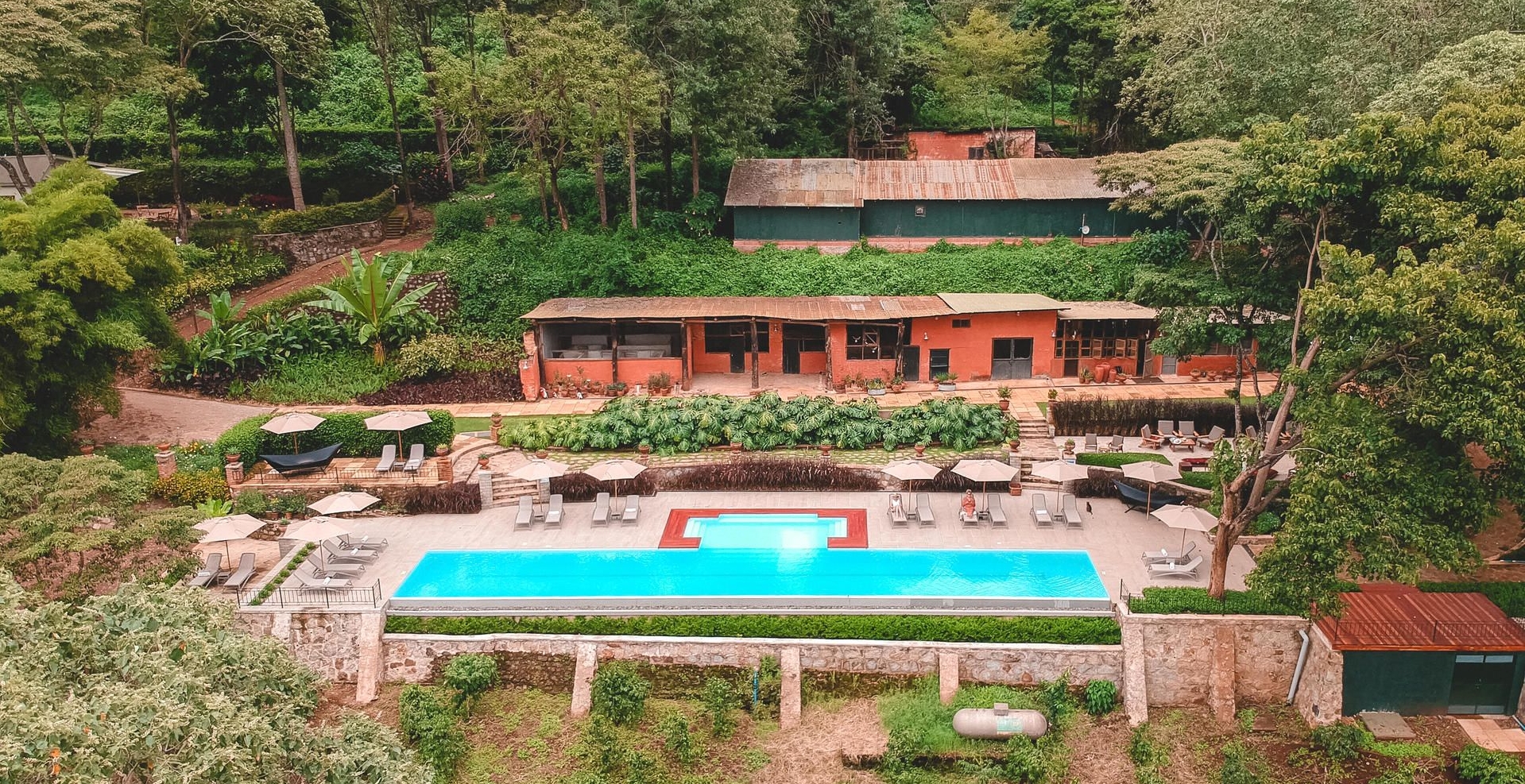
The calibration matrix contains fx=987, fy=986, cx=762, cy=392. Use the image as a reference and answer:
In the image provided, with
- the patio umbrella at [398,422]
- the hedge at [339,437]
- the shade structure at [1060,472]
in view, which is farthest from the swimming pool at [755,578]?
the hedge at [339,437]

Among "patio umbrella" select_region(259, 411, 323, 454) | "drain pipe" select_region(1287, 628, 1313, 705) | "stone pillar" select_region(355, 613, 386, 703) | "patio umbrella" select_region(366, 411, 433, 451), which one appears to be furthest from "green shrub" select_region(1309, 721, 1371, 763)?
"patio umbrella" select_region(259, 411, 323, 454)

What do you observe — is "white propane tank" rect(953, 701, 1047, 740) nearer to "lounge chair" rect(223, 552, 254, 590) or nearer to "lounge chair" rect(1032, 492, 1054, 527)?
"lounge chair" rect(1032, 492, 1054, 527)

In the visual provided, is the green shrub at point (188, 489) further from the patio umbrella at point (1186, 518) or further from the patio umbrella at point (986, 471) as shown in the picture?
the patio umbrella at point (1186, 518)

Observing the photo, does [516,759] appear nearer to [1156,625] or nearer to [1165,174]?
[1156,625]

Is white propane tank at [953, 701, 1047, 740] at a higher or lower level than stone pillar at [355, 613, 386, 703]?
lower

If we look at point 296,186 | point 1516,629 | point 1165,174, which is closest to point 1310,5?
point 1165,174

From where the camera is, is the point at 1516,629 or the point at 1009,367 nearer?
the point at 1516,629

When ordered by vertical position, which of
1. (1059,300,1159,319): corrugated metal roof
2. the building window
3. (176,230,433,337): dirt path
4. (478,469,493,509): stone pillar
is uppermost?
(176,230,433,337): dirt path
